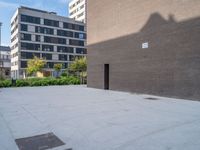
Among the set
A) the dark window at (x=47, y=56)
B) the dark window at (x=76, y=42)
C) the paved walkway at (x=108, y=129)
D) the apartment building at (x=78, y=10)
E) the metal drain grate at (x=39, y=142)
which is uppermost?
the apartment building at (x=78, y=10)

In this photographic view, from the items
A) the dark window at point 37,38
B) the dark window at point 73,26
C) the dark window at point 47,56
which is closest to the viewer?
the dark window at point 37,38

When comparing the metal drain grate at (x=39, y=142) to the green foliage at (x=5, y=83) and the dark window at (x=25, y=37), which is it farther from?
the dark window at (x=25, y=37)

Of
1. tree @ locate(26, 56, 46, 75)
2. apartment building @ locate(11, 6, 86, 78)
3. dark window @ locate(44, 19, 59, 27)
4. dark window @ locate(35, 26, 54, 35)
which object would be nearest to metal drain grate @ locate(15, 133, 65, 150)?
tree @ locate(26, 56, 46, 75)

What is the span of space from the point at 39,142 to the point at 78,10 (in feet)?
211

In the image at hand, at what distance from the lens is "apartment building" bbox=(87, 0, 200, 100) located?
1041 cm

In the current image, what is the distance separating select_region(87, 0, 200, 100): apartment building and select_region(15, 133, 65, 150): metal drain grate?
A: 8448 millimetres

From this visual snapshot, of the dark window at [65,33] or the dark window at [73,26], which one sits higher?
the dark window at [73,26]

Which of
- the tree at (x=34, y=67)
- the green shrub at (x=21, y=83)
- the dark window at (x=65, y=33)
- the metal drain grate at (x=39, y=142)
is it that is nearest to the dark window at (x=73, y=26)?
the dark window at (x=65, y=33)

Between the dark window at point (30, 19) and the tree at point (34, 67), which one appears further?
the dark window at point (30, 19)

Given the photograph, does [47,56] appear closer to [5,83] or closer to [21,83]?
[21,83]

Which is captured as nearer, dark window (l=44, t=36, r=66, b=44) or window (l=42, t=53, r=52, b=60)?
window (l=42, t=53, r=52, b=60)

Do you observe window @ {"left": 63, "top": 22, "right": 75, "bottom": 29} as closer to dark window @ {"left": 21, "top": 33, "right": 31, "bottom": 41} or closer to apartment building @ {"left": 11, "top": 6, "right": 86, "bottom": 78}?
apartment building @ {"left": 11, "top": 6, "right": 86, "bottom": 78}

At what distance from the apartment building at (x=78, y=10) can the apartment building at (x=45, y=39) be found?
8281 mm

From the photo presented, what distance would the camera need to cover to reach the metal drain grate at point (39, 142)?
Result: 397 centimetres
